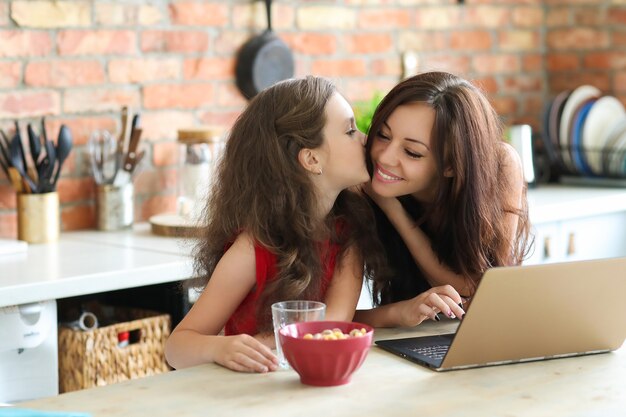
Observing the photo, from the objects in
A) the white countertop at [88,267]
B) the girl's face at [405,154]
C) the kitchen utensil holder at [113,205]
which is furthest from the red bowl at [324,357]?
the kitchen utensil holder at [113,205]

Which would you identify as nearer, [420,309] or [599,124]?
[420,309]

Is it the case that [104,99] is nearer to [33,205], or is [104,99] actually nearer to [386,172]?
[33,205]

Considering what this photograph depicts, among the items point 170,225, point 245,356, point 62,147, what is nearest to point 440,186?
point 245,356

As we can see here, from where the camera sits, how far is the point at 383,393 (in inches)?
53.0

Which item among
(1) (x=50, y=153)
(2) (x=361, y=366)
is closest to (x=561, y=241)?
(1) (x=50, y=153)

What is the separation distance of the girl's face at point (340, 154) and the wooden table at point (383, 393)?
433 mm

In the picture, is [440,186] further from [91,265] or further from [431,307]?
[91,265]

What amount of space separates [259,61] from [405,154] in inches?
53.7

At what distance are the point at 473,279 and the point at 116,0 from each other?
1.47 metres

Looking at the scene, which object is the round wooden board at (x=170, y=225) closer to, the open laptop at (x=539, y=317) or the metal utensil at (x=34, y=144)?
the metal utensil at (x=34, y=144)

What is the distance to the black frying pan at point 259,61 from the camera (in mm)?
3135

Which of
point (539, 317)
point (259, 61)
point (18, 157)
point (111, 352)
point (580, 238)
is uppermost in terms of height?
point (259, 61)

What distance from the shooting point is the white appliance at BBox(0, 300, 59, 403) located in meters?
2.13

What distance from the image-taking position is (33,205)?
2576mm
